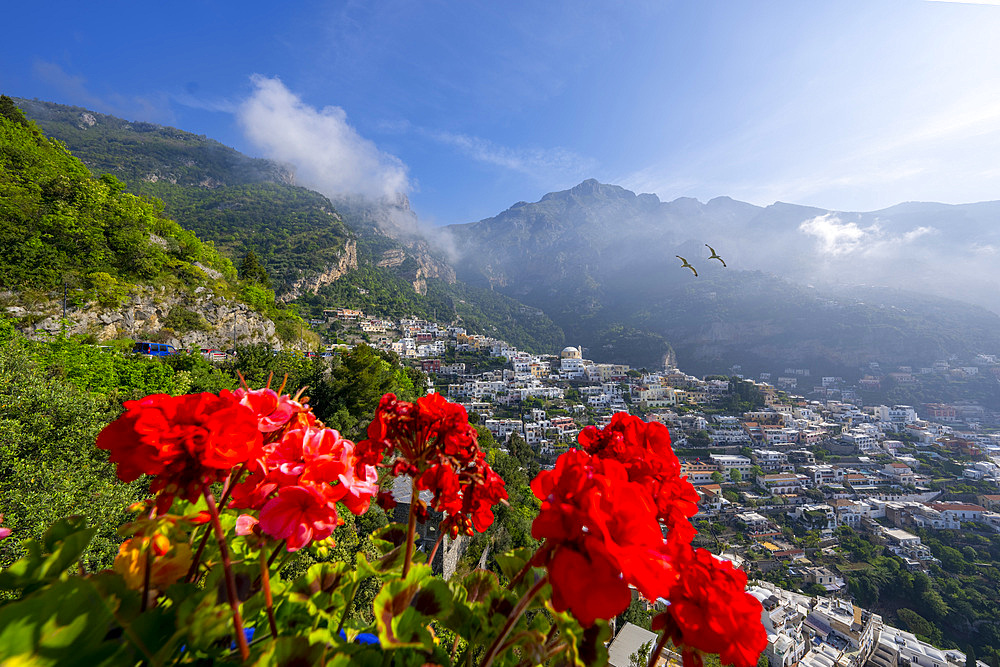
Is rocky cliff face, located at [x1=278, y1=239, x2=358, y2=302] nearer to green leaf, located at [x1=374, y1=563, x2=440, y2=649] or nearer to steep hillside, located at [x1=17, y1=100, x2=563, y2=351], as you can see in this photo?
steep hillside, located at [x1=17, y1=100, x2=563, y2=351]

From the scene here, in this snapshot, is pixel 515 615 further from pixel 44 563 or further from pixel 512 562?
pixel 44 563

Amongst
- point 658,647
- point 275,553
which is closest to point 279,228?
point 275,553

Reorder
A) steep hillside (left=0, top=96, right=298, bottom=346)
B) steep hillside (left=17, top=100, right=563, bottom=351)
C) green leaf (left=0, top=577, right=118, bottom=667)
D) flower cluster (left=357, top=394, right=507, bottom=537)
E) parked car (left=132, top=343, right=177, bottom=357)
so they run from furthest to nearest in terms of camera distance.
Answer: steep hillside (left=17, top=100, right=563, bottom=351)
parked car (left=132, top=343, right=177, bottom=357)
steep hillside (left=0, top=96, right=298, bottom=346)
flower cluster (left=357, top=394, right=507, bottom=537)
green leaf (left=0, top=577, right=118, bottom=667)

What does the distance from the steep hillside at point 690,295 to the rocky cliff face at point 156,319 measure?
57653mm

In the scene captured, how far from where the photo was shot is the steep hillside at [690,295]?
5928cm

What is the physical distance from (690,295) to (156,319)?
87.6 metres

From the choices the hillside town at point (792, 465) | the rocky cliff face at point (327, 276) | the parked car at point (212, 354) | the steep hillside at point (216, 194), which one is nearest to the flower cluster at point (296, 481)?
the hillside town at point (792, 465)

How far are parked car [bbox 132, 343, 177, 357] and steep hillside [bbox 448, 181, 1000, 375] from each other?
6094 cm

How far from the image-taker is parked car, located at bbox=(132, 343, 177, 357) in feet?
40.1

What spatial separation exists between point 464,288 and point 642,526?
9334 cm

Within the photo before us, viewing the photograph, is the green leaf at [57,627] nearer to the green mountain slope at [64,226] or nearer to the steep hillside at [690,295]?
the green mountain slope at [64,226]

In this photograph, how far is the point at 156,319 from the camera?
13719mm

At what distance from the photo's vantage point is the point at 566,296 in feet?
312

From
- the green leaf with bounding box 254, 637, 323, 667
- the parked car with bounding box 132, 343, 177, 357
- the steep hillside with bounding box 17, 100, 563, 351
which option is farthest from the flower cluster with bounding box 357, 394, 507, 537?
the steep hillside with bounding box 17, 100, 563, 351
